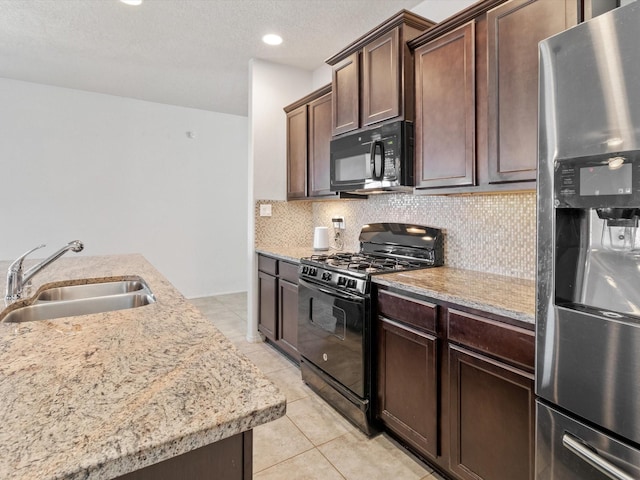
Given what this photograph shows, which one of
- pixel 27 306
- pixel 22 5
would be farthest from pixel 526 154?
pixel 22 5

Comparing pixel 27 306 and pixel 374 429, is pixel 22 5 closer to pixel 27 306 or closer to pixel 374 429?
pixel 27 306

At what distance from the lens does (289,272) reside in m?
2.92

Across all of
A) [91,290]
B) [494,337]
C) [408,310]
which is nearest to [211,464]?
[494,337]

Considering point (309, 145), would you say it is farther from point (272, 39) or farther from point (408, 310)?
point (408, 310)

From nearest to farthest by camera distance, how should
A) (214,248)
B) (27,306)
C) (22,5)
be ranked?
(27,306)
(22,5)
(214,248)

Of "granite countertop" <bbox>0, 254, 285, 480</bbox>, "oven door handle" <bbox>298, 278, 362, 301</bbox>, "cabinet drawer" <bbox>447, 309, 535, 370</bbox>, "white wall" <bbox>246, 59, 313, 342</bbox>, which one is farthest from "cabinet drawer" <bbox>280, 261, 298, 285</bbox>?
"granite countertop" <bbox>0, 254, 285, 480</bbox>

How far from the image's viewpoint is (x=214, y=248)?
17.8ft

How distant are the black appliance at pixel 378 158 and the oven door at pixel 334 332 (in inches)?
29.8

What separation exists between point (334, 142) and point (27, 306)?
2093 millimetres

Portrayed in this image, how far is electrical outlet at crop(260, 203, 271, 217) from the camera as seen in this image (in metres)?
3.58

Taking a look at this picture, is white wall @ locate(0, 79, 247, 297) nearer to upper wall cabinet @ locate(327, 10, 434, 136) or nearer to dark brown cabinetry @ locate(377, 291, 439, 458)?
upper wall cabinet @ locate(327, 10, 434, 136)

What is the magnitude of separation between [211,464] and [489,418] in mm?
1216

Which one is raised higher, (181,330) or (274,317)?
(181,330)

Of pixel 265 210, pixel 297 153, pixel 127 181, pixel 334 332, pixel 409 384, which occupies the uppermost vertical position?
pixel 297 153
